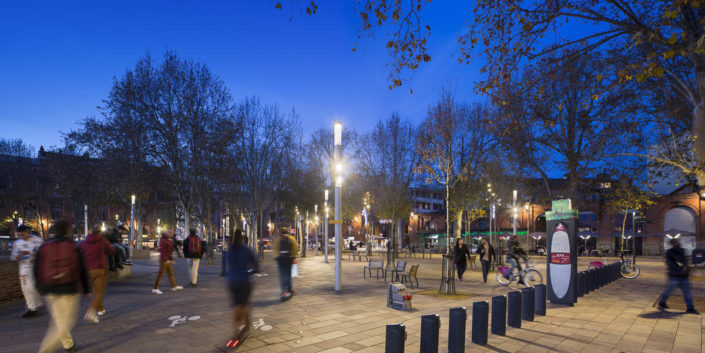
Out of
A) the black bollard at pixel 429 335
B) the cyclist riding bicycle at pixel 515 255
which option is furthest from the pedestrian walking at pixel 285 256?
the cyclist riding bicycle at pixel 515 255

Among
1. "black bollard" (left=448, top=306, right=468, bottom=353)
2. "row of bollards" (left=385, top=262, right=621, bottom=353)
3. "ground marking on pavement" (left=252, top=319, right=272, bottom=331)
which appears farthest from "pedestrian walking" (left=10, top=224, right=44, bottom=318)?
"black bollard" (left=448, top=306, right=468, bottom=353)

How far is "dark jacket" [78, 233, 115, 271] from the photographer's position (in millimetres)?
8227

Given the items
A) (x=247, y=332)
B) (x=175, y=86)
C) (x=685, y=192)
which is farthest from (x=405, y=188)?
(x=685, y=192)

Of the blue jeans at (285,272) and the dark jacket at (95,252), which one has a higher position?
the dark jacket at (95,252)

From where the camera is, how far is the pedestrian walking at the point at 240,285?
6297 millimetres

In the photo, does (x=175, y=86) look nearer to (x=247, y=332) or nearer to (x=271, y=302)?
(x=271, y=302)

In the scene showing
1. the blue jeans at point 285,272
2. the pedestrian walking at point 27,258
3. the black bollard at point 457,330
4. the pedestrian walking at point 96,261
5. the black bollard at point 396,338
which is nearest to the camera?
the black bollard at point 396,338

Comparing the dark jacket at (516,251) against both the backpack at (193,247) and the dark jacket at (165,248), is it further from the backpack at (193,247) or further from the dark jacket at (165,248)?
the dark jacket at (165,248)

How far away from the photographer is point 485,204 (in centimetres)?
3797

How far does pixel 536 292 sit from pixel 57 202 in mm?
71576

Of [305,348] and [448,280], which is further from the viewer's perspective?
[448,280]

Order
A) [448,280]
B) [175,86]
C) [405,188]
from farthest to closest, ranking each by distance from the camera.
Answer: [405,188] → [175,86] → [448,280]

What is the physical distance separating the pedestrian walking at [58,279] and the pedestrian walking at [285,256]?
214 inches

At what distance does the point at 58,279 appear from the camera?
5238 mm
